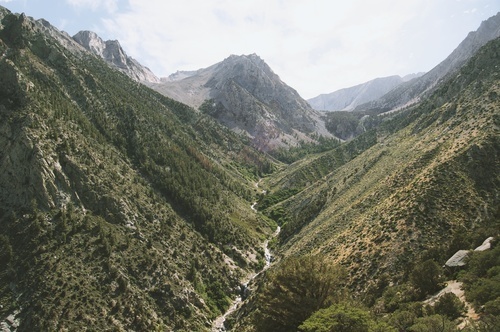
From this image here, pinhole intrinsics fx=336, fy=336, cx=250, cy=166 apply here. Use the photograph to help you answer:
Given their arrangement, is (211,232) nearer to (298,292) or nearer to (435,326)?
(298,292)

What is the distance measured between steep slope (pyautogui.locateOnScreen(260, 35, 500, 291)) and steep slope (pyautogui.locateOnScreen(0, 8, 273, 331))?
24.7 metres

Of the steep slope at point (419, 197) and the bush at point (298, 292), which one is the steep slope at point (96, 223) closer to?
the steep slope at point (419, 197)

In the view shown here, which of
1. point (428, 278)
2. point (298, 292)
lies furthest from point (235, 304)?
point (428, 278)

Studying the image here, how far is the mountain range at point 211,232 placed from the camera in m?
38.8

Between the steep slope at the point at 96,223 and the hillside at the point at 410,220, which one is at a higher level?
the steep slope at the point at 96,223

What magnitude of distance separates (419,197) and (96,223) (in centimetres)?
6460

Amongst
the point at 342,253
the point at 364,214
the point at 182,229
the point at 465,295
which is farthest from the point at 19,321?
the point at 364,214

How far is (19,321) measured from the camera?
171 ft

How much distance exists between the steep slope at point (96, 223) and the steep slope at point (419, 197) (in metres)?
24.7

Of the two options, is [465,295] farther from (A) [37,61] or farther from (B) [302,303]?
(A) [37,61]

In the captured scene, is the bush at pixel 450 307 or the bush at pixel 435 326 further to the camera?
the bush at pixel 450 307

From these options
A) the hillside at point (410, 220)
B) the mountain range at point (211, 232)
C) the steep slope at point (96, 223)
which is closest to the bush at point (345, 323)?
the mountain range at point (211, 232)

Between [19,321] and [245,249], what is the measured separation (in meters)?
58.5

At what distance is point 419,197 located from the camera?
5872 cm
